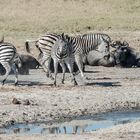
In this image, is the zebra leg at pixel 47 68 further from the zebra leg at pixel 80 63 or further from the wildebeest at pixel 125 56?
the wildebeest at pixel 125 56

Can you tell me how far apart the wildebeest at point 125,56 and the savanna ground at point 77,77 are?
634 millimetres

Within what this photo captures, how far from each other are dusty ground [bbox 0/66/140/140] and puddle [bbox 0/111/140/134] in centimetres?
47

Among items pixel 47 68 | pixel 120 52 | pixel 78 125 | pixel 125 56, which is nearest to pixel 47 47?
pixel 47 68

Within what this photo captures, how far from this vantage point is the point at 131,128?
16203 mm

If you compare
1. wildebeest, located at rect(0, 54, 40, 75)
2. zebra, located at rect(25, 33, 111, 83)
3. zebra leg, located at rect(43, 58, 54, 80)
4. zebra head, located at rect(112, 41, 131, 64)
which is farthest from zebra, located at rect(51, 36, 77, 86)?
zebra head, located at rect(112, 41, 131, 64)

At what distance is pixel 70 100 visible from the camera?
20234 millimetres

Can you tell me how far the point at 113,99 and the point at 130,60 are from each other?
9.86 m

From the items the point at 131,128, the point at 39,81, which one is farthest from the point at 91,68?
the point at 131,128

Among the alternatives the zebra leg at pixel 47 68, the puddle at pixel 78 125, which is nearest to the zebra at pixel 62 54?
the zebra leg at pixel 47 68

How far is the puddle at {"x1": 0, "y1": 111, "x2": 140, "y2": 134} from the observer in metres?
16.3

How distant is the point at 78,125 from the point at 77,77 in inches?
339

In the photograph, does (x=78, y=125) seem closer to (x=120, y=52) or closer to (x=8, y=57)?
(x=8, y=57)

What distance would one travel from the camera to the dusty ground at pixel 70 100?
16.3 m

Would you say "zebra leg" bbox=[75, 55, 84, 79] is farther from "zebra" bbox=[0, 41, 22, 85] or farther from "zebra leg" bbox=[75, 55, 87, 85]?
"zebra" bbox=[0, 41, 22, 85]
